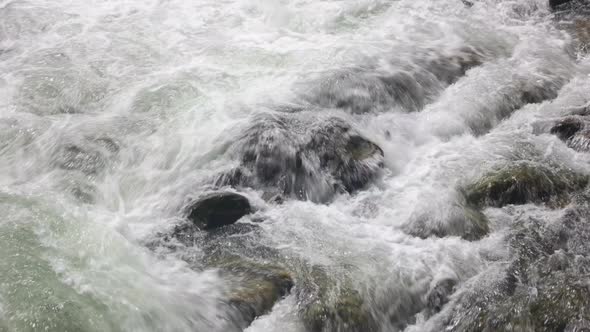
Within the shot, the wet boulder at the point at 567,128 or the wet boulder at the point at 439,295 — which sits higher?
the wet boulder at the point at 567,128

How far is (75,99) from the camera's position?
695cm

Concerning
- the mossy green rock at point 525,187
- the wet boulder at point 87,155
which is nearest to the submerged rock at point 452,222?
the mossy green rock at point 525,187

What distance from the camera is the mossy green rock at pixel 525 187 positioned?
5145mm

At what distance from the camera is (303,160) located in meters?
5.63

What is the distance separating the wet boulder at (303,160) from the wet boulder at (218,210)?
0.26m

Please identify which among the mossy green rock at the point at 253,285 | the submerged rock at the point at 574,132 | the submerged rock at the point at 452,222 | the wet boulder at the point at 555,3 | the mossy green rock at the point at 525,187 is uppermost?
the wet boulder at the point at 555,3

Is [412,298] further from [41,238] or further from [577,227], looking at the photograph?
[41,238]

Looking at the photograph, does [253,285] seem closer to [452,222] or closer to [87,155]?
[452,222]

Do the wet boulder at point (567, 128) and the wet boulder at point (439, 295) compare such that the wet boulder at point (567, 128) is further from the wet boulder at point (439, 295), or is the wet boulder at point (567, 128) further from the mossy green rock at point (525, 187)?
the wet boulder at point (439, 295)

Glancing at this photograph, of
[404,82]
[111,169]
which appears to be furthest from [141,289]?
[404,82]

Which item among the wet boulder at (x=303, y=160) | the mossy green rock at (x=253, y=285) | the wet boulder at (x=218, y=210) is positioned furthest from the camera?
the wet boulder at (x=303, y=160)

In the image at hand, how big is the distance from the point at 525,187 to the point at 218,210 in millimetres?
3126

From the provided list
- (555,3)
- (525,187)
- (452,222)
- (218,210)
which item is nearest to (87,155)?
(218,210)

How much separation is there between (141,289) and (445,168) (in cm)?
350
